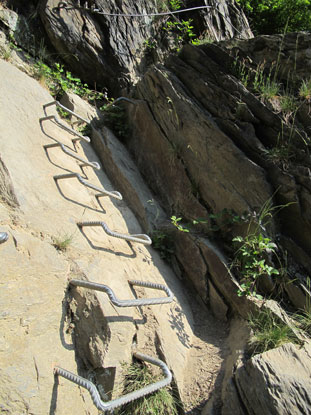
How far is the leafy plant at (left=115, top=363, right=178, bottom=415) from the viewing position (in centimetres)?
228

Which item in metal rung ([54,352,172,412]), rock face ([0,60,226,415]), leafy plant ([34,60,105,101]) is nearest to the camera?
metal rung ([54,352,172,412])

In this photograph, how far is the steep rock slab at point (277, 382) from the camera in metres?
2.27

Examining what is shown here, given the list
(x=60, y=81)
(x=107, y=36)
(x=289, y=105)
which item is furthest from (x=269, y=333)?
(x=107, y=36)

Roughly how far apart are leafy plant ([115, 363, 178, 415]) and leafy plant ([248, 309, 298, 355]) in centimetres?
79

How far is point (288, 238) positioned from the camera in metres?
3.48

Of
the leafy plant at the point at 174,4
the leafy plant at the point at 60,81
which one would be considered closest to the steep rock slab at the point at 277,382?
the leafy plant at the point at 60,81

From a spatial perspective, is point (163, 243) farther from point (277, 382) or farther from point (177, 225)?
point (277, 382)

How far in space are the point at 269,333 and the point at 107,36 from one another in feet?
17.4

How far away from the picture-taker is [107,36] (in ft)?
19.0

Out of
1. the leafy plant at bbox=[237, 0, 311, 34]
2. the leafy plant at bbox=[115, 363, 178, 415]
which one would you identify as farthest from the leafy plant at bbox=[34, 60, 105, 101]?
the leafy plant at bbox=[237, 0, 311, 34]

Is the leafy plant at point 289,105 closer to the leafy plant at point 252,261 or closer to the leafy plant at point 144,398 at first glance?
the leafy plant at point 252,261

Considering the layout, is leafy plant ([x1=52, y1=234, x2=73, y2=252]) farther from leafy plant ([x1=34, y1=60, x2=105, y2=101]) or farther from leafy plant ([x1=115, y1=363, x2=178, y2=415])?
leafy plant ([x1=34, y1=60, x2=105, y2=101])

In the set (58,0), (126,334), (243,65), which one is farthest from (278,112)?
(58,0)

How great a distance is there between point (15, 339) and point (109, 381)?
722 millimetres
